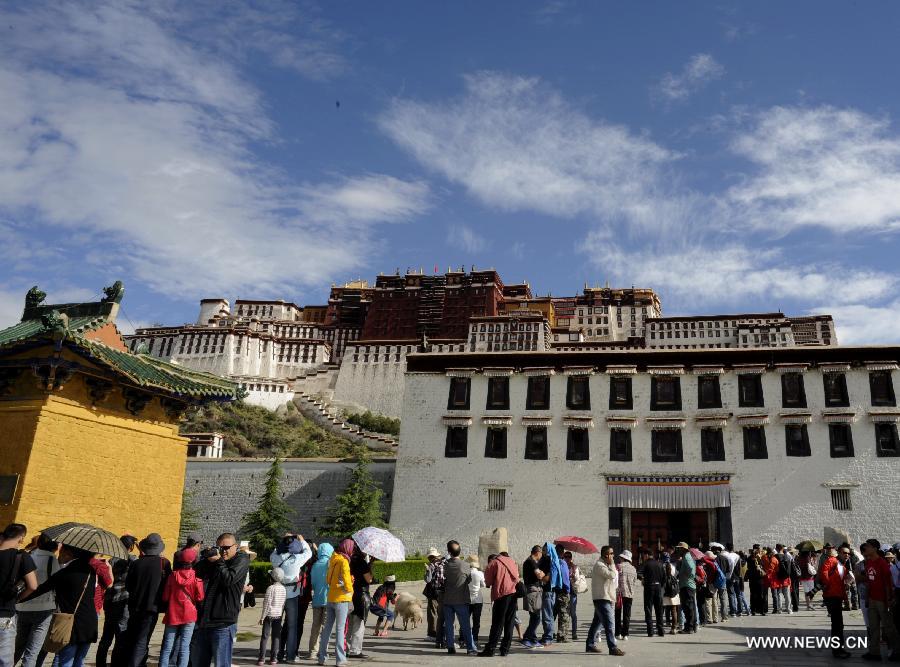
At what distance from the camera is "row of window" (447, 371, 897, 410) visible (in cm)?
2680

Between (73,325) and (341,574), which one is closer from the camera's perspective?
(341,574)

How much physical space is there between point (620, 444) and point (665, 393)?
109 inches

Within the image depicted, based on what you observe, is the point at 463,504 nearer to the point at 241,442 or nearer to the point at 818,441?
the point at 818,441

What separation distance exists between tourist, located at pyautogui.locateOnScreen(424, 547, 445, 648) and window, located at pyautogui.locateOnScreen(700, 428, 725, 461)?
17.5 m

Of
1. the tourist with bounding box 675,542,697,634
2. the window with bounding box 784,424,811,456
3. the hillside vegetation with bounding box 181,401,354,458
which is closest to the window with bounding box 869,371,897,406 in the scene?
the window with bounding box 784,424,811,456

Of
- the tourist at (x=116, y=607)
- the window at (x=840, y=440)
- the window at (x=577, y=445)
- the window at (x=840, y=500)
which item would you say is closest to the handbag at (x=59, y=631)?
the tourist at (x=116, y=607)

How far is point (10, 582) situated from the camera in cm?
677

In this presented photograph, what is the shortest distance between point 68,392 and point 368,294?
86234 millimetres

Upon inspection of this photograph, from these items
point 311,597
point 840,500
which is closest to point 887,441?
point 840,500

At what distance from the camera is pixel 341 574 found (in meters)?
9.40

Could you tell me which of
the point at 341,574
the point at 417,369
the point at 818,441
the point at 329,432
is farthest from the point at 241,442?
the point at 341,574

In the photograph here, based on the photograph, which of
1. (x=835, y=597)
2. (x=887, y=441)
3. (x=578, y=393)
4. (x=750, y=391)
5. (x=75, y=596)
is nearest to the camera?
(x=75, y=596)

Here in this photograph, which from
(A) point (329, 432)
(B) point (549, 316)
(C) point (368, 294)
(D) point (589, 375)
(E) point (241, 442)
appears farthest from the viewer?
(C) point (368, 294)

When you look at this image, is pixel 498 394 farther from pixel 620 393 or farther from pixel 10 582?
pixel 10 582
